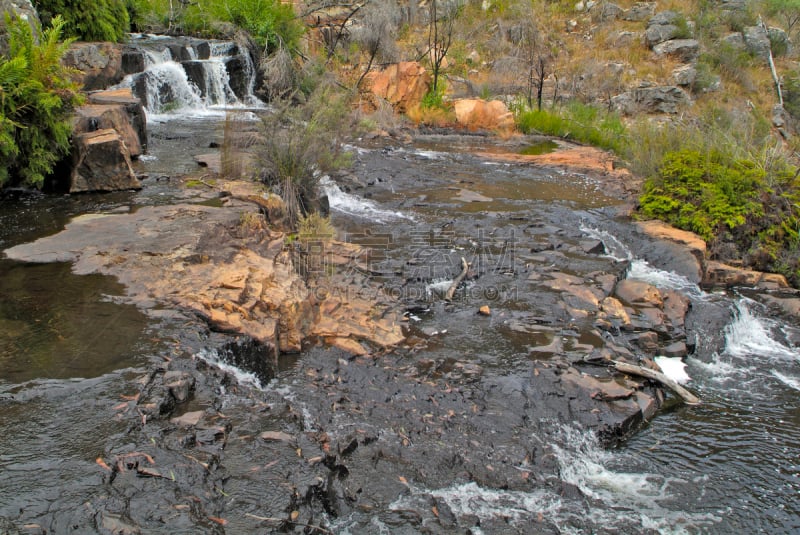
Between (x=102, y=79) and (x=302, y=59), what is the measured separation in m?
7.80

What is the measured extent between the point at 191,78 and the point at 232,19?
4.64 metres

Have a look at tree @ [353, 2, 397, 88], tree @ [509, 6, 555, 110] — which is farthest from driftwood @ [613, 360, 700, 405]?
tree @ [509, 6, 555, 110]

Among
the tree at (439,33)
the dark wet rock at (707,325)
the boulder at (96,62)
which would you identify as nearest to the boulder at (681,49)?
the tree at (439,33)

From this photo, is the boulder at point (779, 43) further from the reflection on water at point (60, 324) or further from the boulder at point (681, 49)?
the reflection on water at point (60, 324)

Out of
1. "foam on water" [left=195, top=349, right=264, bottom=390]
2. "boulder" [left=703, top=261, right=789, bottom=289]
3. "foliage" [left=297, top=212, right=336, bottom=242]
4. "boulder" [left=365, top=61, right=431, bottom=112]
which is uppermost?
"boulder" [left=365, top=61, right=431, bottom=112]

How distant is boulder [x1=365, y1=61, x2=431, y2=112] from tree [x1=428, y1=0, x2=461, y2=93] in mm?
482

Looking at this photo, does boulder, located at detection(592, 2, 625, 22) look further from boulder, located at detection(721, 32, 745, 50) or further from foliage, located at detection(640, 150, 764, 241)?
foliage, located at detection(640, 150, 764, 241)

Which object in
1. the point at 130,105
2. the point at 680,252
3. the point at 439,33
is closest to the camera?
the point at 680,252

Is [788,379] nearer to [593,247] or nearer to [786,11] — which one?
[593,247]

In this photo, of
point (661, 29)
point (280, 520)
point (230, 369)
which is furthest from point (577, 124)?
point (280, 520)

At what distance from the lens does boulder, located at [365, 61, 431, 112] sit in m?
16.6

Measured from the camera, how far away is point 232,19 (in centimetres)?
1716

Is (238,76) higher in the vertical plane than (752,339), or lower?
higher

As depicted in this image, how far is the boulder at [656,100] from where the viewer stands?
1786 centimetres
